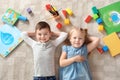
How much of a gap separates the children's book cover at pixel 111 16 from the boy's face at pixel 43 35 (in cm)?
33

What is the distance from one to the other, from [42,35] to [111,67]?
426 mm

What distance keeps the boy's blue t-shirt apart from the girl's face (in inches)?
1.0

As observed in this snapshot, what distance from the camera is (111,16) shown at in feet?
4.25

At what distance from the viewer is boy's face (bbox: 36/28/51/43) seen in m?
1.24

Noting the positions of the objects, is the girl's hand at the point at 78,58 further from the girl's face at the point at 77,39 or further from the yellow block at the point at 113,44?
the yellow block at the point at 113,44

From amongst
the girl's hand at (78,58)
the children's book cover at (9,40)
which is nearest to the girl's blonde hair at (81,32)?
the girl's hand at (78,58)

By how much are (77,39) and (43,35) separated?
0.62 feet

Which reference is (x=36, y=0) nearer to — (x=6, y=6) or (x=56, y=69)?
(x=6, y=6)

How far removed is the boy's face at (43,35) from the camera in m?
1.24

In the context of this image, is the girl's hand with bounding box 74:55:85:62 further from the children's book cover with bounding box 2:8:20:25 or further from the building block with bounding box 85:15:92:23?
the children's book cover with bounding box 2:8:20:25

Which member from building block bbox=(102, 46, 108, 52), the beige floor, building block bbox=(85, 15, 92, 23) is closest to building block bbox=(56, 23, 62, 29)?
the beige floor

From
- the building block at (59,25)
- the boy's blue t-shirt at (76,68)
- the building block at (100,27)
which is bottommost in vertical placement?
the boy's blue t-shirt at (76,68)

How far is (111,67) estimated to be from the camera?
1273 millimetres

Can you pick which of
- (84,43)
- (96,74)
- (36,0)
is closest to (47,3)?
(36,0)
